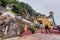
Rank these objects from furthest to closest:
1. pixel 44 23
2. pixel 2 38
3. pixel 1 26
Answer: pixel 44 23
pixel 1 26
pixel 2 38

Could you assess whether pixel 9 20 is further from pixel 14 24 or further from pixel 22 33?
pixel 22 33

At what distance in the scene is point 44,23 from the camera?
602 inches

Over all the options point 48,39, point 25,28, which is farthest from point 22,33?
point 48,39

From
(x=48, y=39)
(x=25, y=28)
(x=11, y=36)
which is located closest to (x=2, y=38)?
(x=11, y=36)

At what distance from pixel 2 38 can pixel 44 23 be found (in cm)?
356

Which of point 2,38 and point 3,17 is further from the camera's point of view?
point 3,17

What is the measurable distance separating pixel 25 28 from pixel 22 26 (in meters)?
0.28

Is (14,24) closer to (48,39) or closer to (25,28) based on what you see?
(25,28)

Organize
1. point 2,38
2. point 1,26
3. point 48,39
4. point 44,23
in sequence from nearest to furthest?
1. point 48,39
2. point 2,38
3. point 1,26
4. point 44,23

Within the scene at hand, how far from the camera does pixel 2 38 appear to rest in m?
12.8

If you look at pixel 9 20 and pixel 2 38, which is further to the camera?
pixel 9 20

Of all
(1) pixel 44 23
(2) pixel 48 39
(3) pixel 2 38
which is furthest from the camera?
(1) pixel 44 23

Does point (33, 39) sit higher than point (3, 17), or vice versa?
point (3, 17)

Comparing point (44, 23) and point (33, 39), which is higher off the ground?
point (44, 23)
